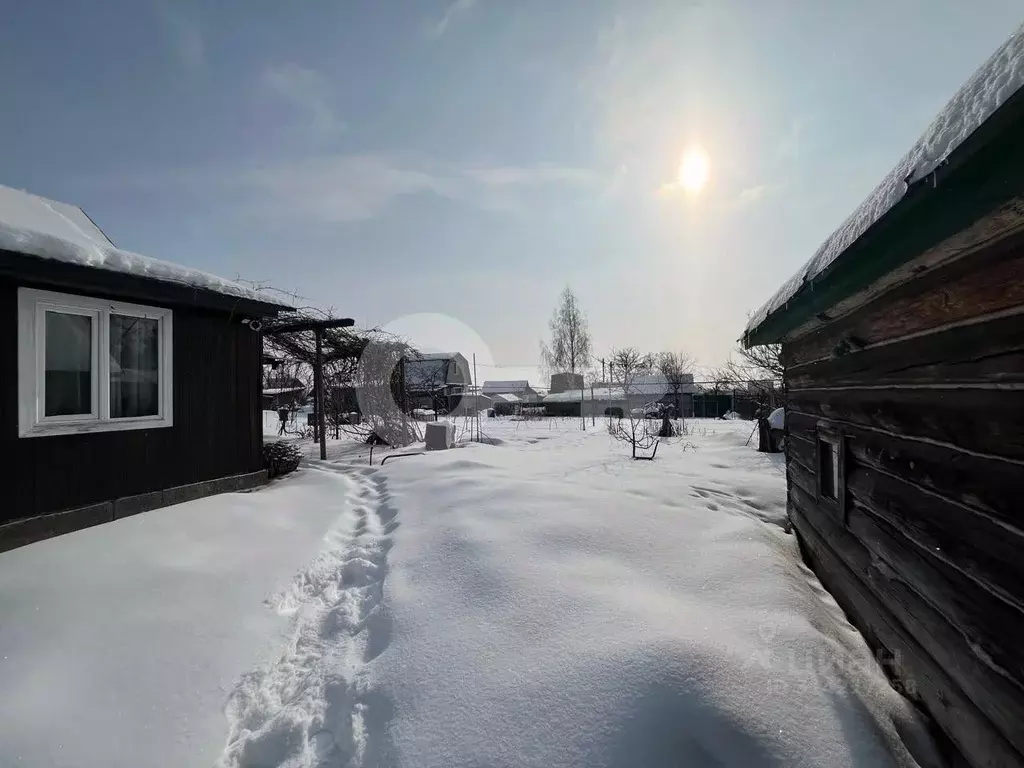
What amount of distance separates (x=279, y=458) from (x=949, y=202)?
8209 mm

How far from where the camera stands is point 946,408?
5.78 ft

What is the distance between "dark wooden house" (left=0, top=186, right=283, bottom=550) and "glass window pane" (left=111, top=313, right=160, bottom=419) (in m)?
0.01

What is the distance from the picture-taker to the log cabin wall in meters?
1.43


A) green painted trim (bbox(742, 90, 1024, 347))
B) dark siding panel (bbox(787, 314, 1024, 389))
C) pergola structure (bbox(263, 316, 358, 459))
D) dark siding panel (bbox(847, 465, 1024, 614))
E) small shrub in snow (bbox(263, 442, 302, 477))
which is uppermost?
pergola structure (bbox(263, 316, 358, 459))

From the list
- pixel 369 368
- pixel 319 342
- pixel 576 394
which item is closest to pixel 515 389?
pixel 576 394

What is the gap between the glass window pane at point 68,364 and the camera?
4.18 metres

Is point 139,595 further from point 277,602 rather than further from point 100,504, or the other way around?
point 100,504

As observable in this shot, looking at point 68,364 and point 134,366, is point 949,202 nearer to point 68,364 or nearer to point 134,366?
point 68,364

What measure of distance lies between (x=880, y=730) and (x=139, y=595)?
163 inches

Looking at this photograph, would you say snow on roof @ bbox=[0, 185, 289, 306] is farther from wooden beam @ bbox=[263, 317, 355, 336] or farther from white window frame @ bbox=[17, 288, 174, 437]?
wooden beam @ bbox=[263, 317, 355, 336]

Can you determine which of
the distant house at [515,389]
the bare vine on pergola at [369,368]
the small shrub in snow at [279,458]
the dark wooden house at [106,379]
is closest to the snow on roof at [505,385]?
the distant house at [515,389]

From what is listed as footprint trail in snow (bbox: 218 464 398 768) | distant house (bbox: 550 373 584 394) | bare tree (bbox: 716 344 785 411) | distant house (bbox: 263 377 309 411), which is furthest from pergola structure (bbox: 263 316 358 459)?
distant house (bbox: 550 373 584 394)

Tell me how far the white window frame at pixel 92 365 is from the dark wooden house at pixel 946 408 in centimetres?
602

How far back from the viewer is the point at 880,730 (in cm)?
193
